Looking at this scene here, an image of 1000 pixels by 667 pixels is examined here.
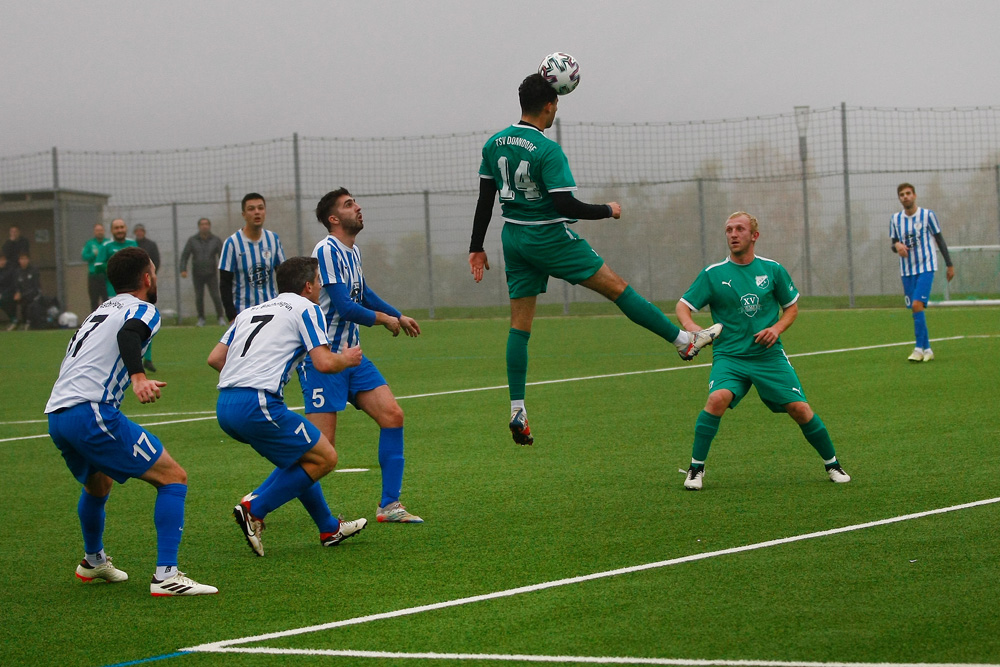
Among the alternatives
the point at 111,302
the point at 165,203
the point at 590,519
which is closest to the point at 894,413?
the point at 590,519

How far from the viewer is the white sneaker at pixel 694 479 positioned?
7277mm

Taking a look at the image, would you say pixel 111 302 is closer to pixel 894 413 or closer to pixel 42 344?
pixel 894 413

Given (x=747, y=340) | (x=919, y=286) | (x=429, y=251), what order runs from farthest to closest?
(x=429, y=251) < (x=919, y=286) < (x=747, y=340)

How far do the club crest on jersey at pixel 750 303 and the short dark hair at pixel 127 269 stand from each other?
12.5 ft

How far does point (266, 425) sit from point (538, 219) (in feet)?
8.13

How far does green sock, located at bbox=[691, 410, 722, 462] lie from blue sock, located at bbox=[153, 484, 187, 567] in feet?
10.6

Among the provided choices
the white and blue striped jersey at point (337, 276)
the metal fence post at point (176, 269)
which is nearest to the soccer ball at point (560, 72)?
the white and blue striped jersey at point (337, 276)

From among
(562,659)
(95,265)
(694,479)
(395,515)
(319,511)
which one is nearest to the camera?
(562,659)

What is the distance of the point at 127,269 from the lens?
217 inches

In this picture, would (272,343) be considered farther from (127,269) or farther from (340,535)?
(340,535)

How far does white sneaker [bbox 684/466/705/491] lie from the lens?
7.28m

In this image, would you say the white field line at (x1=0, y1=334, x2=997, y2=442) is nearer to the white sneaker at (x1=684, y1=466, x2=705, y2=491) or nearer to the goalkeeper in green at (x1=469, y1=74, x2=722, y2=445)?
the goalkeeper in green at (x1=469, y1=74, x2=722, y2=445)

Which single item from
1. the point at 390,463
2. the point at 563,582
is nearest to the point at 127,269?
the point at 390,463

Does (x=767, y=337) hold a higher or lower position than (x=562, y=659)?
higher
